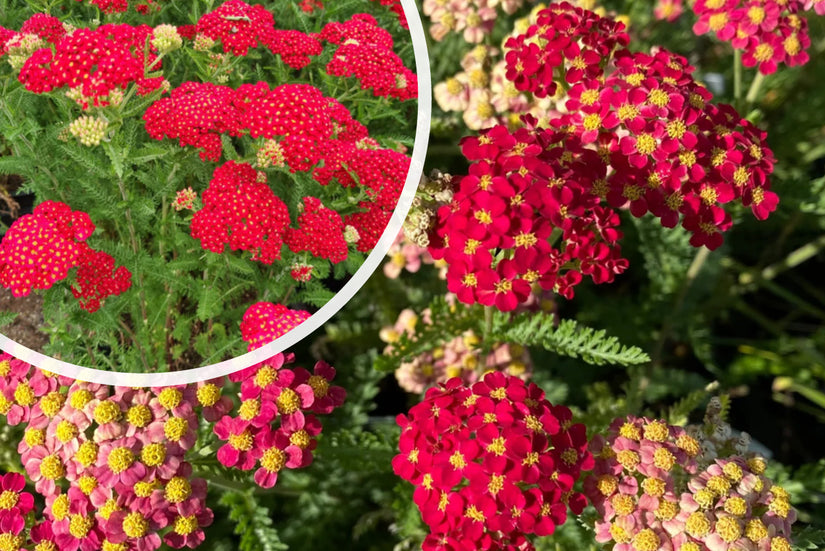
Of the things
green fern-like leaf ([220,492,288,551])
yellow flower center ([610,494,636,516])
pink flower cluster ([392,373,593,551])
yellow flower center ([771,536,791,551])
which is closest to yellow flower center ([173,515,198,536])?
green fern-like leaf ([220,492,288,551])

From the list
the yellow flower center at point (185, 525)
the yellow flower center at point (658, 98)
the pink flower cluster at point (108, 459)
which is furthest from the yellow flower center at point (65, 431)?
the yellow flower center at point (658, 98)

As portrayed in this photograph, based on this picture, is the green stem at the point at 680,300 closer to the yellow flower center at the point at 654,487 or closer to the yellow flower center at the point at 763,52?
the yellow flower center at the point at 763,52

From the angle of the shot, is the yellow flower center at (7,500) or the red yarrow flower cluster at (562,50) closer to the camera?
the yellow flower center at (7,500)

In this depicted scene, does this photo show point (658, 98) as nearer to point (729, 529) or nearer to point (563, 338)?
point (563, 338)

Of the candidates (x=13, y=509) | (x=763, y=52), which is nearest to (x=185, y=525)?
(x=13, y=509)

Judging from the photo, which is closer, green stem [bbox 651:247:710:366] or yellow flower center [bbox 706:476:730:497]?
yellow flower center [bbox 706:476:730:497]

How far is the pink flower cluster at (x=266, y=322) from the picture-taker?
0.90m

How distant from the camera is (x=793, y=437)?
229 cm

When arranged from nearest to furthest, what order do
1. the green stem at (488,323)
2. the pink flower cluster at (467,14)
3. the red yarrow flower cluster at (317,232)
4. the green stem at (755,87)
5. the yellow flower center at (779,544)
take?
the red yarrow flower cluster at (317,232), the yellow flower center at (779,544), the green stem at (488,323), the green stem at (755,87), the pink flower cluster at (467,14)

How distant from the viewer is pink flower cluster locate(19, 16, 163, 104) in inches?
29.4

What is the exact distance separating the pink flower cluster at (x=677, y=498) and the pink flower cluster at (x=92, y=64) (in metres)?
0.86

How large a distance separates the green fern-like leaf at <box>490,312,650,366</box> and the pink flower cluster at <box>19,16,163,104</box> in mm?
791

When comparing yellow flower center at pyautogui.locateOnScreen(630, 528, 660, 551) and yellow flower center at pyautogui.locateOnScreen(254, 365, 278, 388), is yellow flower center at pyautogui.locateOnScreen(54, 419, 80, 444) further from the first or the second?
yellow flower center at pyautogui.locateOnScreen(630, 528, 660, 551)

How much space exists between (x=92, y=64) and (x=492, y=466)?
738 millimetres
